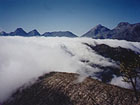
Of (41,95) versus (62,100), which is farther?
(41,95)

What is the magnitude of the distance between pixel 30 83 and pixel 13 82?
683 inches

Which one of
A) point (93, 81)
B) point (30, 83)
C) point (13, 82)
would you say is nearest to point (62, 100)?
point (93, 81)

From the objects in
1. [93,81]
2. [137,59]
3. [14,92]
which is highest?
[137,59]

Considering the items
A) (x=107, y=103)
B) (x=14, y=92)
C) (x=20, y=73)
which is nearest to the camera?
(x=107, y=103)

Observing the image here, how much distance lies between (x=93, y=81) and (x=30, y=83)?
34.6m

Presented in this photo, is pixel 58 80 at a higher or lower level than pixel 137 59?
lower

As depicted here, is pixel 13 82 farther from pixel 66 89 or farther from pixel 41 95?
pixel 66 89

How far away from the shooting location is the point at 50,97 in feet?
274

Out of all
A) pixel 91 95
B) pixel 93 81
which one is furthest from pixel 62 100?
pixel 93 81

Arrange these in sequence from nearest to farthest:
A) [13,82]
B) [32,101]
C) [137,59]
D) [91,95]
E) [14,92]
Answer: [137,59] < [91,95] < [32,101] < [14,92] < [13,82]

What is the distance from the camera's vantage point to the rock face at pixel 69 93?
75.4 m

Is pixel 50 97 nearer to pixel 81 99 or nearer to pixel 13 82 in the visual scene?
pixel 81 99

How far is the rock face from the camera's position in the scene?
247ft

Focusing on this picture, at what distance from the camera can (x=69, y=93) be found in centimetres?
8306
